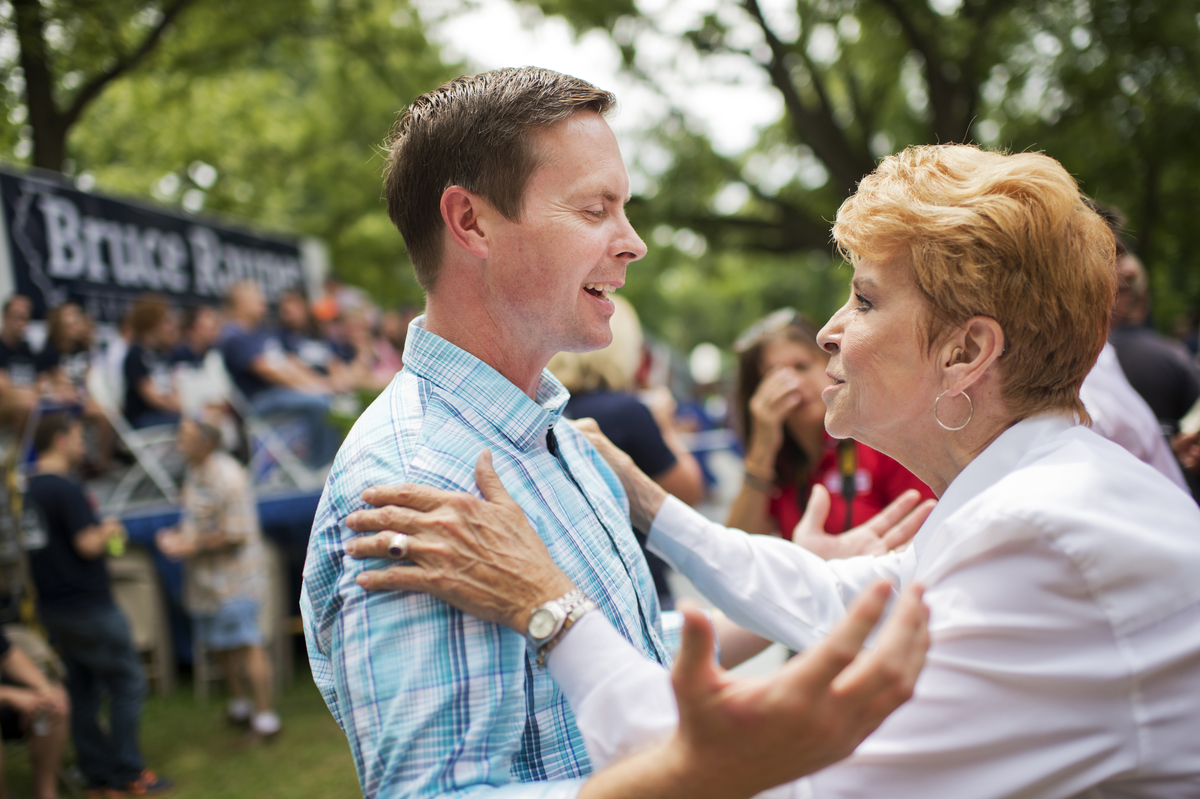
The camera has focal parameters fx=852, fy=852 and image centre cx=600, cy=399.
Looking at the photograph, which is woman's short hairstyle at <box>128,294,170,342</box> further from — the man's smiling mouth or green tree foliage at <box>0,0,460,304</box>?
the man's smiling mouth

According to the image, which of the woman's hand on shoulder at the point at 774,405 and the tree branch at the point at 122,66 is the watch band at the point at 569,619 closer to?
the woman's hand on shoulder at the point at 774,405

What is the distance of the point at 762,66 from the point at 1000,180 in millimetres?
14887

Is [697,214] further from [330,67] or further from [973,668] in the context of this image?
[973,668]

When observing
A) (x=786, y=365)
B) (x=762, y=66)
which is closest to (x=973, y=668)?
(x=786, y=365)

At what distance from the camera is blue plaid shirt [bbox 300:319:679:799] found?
1144 mm

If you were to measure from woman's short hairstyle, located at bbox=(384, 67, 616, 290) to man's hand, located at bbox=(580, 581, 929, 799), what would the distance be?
94 cm

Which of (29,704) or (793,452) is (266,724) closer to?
(29,704)

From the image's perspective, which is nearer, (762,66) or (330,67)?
(762,66)

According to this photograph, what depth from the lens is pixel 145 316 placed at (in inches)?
289

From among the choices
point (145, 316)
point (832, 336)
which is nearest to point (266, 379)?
point (145, 316)

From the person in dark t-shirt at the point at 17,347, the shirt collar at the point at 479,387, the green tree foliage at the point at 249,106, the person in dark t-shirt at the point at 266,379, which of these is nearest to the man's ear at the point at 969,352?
the shirt collar at the point at 479,387

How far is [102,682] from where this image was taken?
514cm

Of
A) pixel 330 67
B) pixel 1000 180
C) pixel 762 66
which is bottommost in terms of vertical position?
pixel 1000 180

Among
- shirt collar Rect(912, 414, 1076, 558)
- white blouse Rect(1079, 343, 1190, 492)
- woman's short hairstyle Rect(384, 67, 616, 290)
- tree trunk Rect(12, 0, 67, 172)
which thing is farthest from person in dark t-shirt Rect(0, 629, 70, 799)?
tree trunk Rect(12, 0, 67, 172)
